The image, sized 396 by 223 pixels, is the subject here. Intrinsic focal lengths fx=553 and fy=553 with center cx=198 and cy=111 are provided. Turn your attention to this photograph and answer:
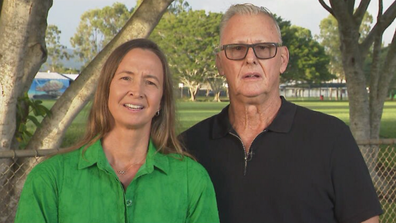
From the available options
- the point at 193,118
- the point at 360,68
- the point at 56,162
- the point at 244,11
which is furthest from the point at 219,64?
the point at 193,118

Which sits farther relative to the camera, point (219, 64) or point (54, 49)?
point (54, 49)

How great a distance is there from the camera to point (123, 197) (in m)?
2.14

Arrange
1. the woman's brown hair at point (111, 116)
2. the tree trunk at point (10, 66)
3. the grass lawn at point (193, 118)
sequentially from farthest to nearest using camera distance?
1. the tree trunk at point (10, 66)
2. the grass lawn at point (193, 118)
3. the woman's brown hair at point (111, 116)

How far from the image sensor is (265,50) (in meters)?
2.61

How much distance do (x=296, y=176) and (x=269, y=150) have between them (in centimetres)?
17

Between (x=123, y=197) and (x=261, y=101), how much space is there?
863 millimetres

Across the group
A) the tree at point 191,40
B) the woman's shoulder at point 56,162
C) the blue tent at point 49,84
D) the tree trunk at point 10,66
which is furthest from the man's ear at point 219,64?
the blue tent at point 49,84

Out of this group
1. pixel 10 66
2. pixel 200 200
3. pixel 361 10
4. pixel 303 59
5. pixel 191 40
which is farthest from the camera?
pixel 303 59

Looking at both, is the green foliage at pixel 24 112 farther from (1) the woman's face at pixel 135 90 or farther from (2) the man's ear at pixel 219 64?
(1) the woman's face at pixel 135 90

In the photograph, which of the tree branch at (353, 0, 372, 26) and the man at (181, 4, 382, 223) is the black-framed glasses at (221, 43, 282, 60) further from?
the tree branch at (353, 0, 372, 26)

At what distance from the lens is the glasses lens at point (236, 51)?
2592 mm

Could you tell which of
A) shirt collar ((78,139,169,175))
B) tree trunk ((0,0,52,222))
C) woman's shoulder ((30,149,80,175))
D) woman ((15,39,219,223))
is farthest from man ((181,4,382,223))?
tree trunk ((0,0,52,222))

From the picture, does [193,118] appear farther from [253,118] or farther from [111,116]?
[111,116]

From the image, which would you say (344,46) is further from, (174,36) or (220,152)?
(174,36)
